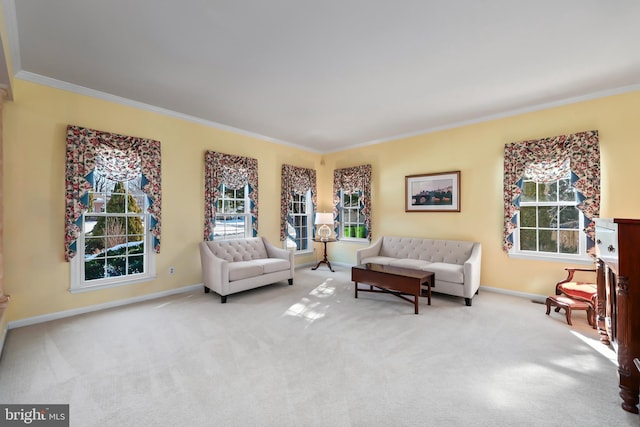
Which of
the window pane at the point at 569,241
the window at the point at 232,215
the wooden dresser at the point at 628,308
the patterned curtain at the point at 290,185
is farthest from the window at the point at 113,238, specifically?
the window pane at the point at 569,241

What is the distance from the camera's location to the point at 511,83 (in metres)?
3.47

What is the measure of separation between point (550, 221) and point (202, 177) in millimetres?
5505

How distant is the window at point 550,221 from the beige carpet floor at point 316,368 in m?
0.94

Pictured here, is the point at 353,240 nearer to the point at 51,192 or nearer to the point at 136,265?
the point at 136,265

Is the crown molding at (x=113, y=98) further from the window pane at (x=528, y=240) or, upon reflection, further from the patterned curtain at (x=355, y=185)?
the window pane at (x=528, y=240)

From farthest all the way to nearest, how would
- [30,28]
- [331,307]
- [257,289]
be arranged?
[257,289] < [331,307] < [30,28]

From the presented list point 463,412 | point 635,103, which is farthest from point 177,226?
point 635,103

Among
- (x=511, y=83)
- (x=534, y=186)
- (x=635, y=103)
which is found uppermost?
(x=511, y=83)

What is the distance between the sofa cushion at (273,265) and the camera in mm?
4602

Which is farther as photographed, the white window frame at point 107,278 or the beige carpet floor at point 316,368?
the white window frame at point 107,278

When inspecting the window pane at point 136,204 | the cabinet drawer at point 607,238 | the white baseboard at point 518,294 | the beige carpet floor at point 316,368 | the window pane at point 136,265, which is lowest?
the beige carpet floor at point 316,368

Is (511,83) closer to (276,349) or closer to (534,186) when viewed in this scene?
(534,186)

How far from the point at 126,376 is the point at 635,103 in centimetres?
620

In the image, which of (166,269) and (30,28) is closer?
(30,28)
